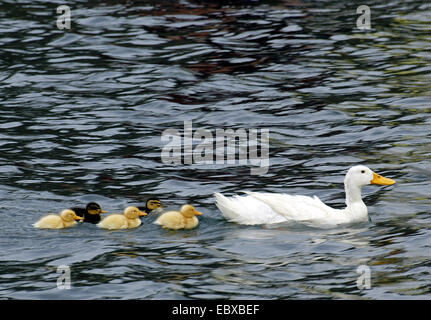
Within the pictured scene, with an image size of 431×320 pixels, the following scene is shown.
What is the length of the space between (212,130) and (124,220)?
4090 mm

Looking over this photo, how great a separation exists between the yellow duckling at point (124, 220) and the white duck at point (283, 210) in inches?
36.9

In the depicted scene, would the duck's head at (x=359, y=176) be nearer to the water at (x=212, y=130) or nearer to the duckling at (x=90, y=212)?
the water at (x=212, y=130)

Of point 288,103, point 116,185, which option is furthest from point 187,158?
point 288,103

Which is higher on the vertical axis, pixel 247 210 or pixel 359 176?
pixel 359 176

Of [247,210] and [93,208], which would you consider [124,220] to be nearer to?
[93,208]

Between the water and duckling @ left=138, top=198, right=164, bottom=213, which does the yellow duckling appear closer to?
the water

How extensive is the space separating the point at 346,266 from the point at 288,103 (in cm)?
638

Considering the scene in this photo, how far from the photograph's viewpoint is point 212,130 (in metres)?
14.8

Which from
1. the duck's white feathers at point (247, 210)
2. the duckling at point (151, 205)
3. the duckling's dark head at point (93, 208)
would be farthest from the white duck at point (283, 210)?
the duckling's dark head at point (93, 208)

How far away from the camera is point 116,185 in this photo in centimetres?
1266

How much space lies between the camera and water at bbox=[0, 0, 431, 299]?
31.9 feet

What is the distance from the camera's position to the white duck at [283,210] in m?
11.0

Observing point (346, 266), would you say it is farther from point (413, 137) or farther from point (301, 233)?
point (413, 137)

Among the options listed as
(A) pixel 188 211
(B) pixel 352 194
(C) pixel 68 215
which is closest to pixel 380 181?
(B) pixel 352 194
